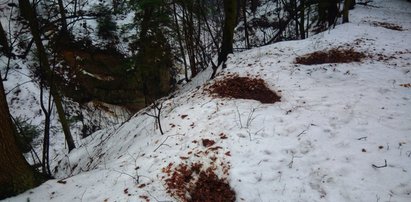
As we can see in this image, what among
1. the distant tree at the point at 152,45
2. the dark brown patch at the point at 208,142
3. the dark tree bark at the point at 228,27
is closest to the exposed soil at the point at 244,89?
the dark brown patch at the point at 208,142

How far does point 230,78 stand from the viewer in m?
7.73

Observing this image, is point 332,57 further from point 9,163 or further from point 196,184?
point 9,163

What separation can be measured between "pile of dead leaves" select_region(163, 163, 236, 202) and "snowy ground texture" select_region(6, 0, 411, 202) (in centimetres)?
12

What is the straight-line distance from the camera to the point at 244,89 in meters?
6.96

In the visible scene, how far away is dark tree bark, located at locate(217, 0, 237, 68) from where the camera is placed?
10055 mm

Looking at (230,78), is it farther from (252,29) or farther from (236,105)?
(252,29)

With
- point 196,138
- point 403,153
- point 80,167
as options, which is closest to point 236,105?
point 196,138

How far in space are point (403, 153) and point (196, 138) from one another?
303 cm

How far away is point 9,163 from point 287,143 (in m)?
3.88

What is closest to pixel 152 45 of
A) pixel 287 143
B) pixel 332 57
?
pixel 332 57

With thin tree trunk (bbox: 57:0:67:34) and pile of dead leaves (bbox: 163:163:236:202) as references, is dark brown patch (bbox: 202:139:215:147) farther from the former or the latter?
Result: thin tree trunk (bbox: 57:0:67:34)

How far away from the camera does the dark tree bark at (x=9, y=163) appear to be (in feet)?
12.2

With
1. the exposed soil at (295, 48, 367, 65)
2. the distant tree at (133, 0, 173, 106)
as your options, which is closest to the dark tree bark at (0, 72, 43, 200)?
the distant tree at (133, 0, 173, 106)

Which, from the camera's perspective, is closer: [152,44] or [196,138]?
[196,138]
